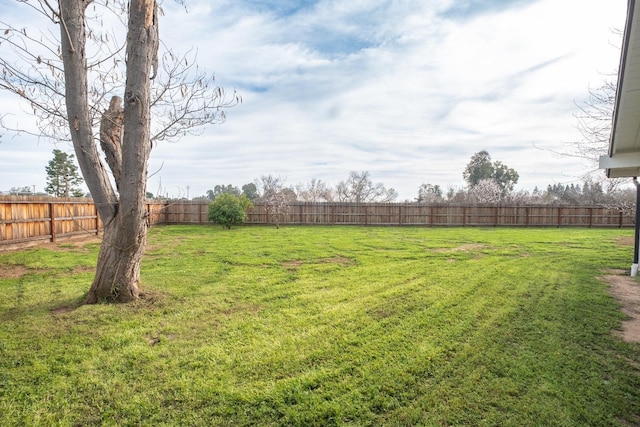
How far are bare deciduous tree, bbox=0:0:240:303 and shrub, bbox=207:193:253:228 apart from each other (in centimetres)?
1127

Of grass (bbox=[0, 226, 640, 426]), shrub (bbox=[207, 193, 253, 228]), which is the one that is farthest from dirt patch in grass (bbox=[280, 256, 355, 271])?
shrub (bbox=[207, 193, 253, 228])

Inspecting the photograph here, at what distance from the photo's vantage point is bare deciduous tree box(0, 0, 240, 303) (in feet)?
11.4

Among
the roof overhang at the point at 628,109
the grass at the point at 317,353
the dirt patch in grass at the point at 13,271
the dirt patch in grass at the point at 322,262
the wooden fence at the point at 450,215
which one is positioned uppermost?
the roof overhang at the point at 628,109

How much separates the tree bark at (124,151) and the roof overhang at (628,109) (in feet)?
15.4

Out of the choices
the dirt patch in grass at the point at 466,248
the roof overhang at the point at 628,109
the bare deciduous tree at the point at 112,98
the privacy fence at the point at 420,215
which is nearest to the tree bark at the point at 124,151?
the bare deciduous tree at the point at 112,98

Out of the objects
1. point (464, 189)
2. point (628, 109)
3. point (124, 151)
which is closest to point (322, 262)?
point (124, 151)

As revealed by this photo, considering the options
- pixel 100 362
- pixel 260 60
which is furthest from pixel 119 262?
pixel 260 60

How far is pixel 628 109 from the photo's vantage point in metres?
3.69

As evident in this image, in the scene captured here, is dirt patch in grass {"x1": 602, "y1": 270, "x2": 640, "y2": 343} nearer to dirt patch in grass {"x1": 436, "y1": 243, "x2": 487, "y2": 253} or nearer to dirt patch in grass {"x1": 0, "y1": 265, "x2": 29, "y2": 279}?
dirt patch in grass {"x1": 436, "y1": 243, "x2": 487, "y2": 253}

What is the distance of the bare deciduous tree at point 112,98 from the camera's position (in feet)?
11.4

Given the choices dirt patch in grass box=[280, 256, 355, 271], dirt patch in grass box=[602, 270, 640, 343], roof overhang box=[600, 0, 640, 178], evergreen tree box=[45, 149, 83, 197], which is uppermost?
evergreen tree box=[45, 149, 83, 197]

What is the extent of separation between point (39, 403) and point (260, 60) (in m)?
8.38

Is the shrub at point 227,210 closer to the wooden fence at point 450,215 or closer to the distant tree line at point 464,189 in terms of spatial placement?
the wooden fence at point 450,215

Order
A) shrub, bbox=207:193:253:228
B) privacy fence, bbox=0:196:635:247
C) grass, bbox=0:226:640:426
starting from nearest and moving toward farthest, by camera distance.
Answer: grass, bbox=0:226:640:426
shrub, bbox=207:193:253:228
privacy fence, bbox=0:196:635:247
